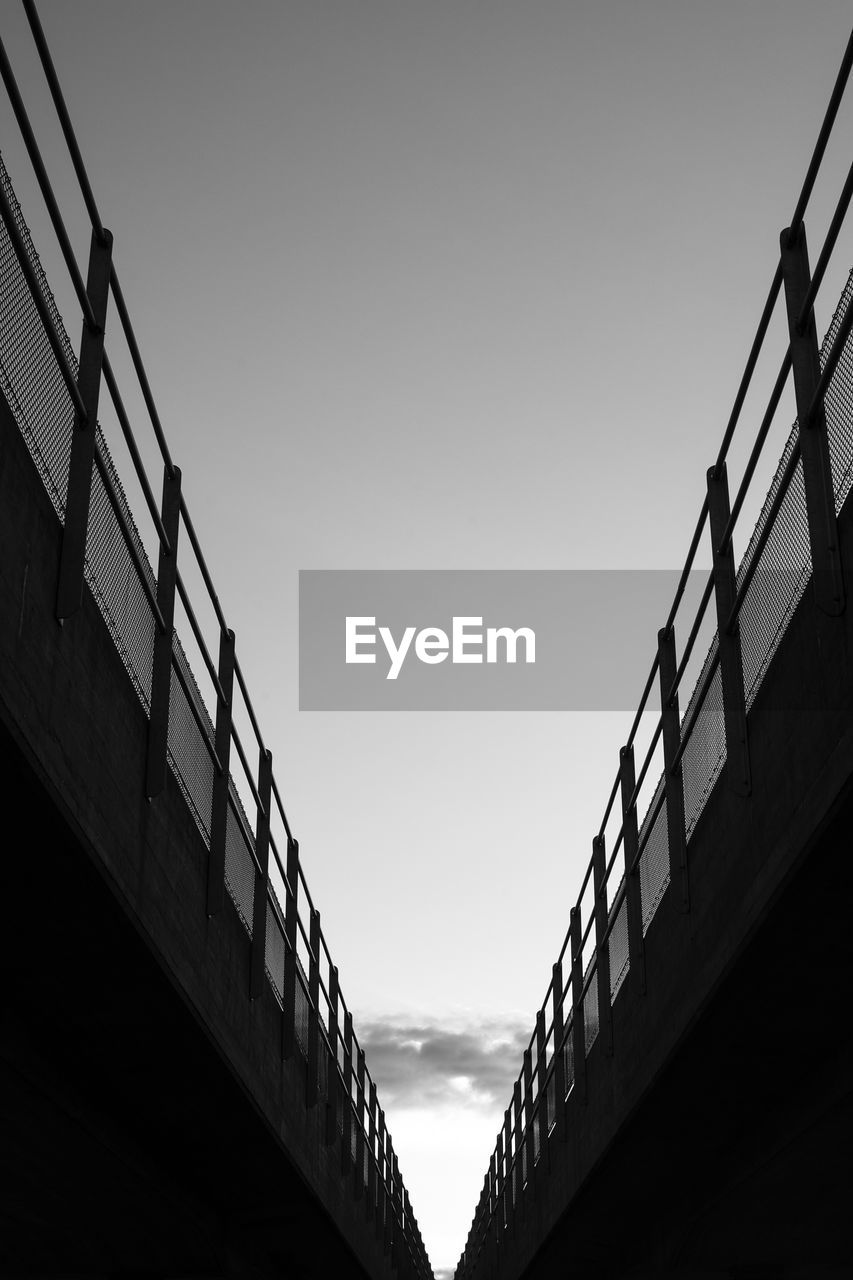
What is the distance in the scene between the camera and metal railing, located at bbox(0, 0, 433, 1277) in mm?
6703

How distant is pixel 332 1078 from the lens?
20312mm

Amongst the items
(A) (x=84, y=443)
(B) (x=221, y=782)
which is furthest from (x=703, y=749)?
(A) (x=84, y=443)

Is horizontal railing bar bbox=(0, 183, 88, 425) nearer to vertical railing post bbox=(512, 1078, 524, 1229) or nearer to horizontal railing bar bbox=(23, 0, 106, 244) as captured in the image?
horizontal railing bar bbox=(23, 0, 106, 244)

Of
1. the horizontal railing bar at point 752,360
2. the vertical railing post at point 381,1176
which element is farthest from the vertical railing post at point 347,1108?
the horizontal railing bar at point 752,360

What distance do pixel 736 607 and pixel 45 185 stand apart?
4926mm

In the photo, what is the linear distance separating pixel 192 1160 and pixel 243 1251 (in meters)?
6.73

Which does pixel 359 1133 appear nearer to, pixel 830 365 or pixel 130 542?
pixel 130 542

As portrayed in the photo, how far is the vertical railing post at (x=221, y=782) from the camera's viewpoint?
1105 centimetres

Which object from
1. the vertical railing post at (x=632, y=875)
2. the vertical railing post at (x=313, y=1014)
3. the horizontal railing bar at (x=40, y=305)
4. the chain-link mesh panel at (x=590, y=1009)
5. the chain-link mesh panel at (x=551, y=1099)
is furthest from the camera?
the chain-link mesh panel at (x=551, y=1099)

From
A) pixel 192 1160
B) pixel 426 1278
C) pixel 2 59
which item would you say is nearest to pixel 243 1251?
pixel 192 1160

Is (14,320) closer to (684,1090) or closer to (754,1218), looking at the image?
(684,1090)

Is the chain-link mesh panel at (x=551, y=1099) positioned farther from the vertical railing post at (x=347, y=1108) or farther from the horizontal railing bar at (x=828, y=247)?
the horizontal railing bar at (x=828, y=247)

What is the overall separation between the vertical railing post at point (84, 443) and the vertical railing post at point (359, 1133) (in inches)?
737

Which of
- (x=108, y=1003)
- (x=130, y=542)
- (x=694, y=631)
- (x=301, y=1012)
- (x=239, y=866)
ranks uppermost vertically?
(x=694, y=631)
